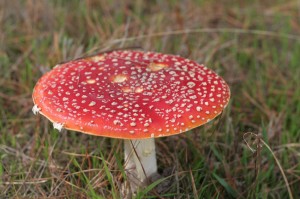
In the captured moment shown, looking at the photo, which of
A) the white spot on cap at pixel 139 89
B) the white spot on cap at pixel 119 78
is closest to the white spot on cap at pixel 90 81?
the white spot on cap at pixel 119 78

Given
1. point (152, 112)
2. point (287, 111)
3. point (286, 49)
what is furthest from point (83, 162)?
point (286, 49)

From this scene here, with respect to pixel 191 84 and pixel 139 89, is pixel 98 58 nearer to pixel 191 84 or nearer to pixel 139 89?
pixel 139 89

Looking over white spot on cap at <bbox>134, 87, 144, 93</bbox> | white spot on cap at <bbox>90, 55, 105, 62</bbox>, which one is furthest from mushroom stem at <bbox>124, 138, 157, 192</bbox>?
white spot on cap at <bbox>90, 55, 105, 62</bbox>

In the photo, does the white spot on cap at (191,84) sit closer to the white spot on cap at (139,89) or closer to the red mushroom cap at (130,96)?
the red mushroom cap at (130,96)

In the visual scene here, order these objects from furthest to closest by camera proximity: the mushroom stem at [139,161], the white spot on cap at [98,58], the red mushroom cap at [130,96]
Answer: the white spot on cap at [98,58]
the mushroom stem at [139,161]
the red mushroom cap at [130,96]

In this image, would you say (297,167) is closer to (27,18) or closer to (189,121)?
(189,121)

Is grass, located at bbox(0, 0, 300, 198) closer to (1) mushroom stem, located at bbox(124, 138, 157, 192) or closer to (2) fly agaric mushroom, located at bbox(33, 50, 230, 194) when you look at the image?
(1) mushroom stem, located at bbox(124, 138, 157, 192)

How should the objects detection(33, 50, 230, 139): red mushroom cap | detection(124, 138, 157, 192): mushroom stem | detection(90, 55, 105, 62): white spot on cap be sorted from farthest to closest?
detection(90, 55, 105, 62): white spot on cap → detection(124, 138, 157, 192): mushroom stem → detection(33, 50, 230, 139): red mushroom cap
